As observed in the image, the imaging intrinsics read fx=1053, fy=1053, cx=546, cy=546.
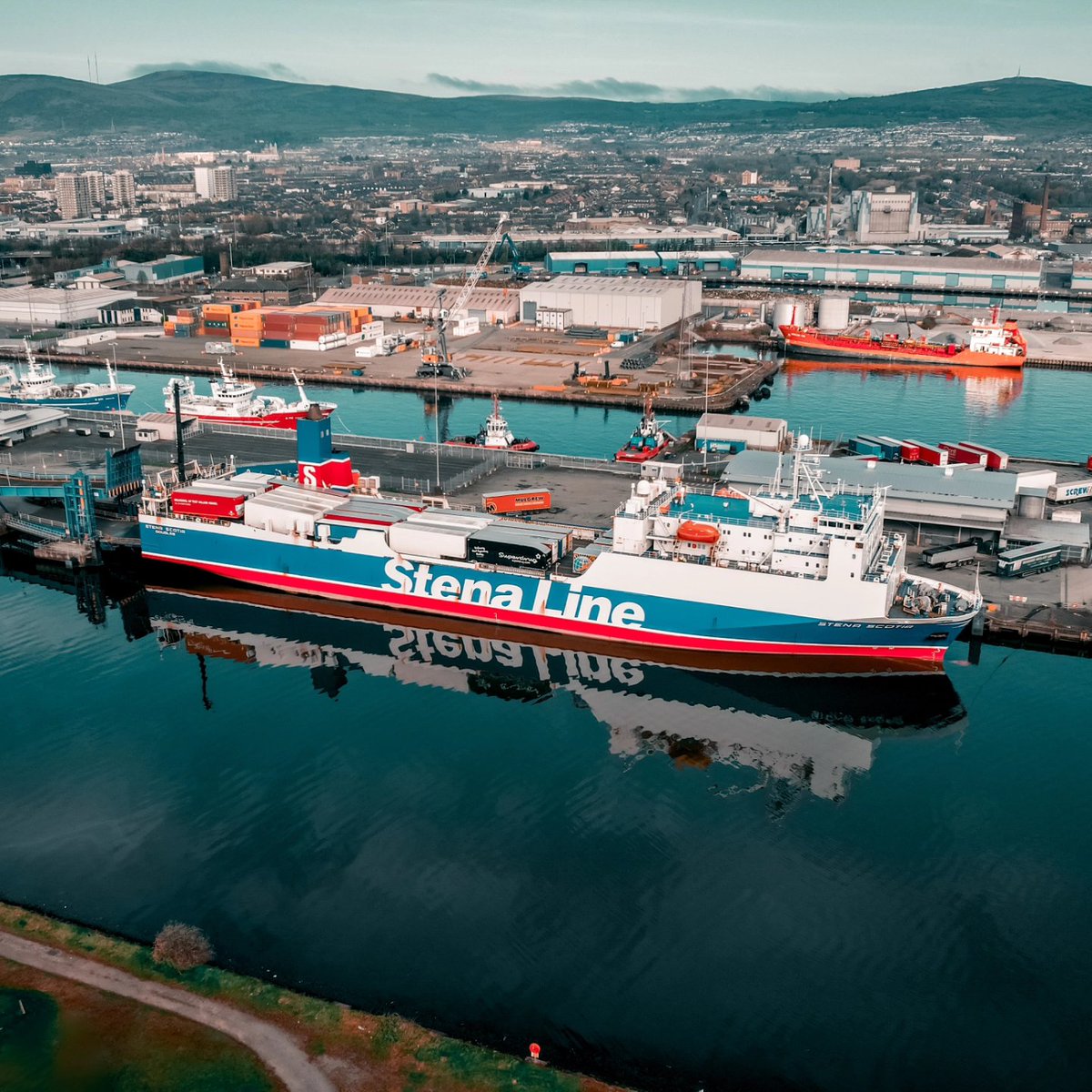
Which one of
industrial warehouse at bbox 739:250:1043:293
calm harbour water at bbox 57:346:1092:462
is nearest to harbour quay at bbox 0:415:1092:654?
calm harbour water at bbox 57:346:1092:462

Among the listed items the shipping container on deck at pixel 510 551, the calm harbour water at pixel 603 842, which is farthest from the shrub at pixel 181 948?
the shipping container on deck at pixel 510 551

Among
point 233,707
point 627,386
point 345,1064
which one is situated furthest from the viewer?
point 627,386

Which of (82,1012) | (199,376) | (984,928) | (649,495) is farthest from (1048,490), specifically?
(199,376)

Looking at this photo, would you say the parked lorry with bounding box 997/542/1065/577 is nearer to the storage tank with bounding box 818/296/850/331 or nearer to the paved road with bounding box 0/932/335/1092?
the paved road with bounding box 0/932/335/1092

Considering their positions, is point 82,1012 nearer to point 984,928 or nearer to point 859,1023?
point 859,1023

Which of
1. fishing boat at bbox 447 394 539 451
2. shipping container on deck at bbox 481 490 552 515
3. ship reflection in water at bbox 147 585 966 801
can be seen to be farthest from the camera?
fishing boat at bbox 447 394 539 451
